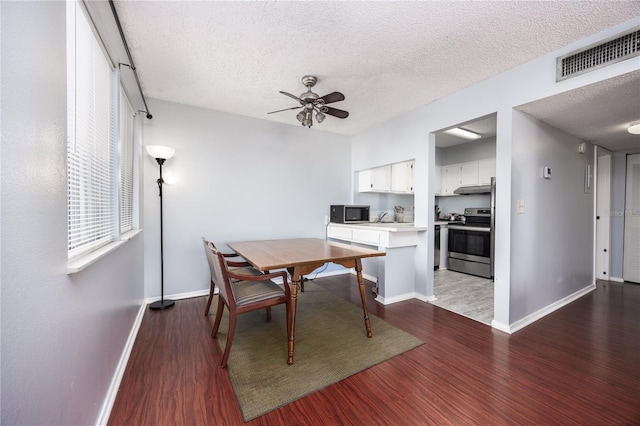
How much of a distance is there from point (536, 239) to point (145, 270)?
4451mm

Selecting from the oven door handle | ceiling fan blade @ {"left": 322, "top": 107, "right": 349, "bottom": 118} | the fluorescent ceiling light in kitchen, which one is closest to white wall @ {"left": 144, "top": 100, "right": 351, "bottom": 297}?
ceiling fan blade @ {"left": 322, "top": 107, "right": 349, "bottom": 118}

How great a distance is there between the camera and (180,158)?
3.19 meters

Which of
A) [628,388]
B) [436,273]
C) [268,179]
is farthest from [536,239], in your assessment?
[268,179]

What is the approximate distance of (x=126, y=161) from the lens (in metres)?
2.27

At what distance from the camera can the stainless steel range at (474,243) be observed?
4074 mm

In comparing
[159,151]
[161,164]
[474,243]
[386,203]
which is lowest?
[474,243]

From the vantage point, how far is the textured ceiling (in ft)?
5.48

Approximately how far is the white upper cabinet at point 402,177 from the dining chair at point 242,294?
308 cm

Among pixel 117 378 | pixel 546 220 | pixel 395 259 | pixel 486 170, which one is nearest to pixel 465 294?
pixel 395 259

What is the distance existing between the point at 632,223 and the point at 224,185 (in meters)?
6.29

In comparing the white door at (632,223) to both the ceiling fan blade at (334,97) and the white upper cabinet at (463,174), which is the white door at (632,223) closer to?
the white upper cabinet at (463,174)

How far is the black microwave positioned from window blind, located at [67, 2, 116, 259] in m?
2.92

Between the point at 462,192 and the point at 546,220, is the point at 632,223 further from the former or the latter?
the point at 546,220

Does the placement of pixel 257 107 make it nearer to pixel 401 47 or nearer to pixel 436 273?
pixel 401 47
